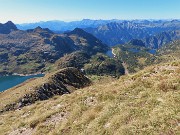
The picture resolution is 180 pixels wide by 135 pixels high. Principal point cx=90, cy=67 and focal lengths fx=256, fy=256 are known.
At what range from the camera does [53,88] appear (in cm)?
9419

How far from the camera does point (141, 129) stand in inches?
607

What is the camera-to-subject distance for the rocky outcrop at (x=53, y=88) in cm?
7200

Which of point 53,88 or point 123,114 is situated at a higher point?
point 123,114

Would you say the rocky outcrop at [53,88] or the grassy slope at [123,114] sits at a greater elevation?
the grassy slope at [123,114]

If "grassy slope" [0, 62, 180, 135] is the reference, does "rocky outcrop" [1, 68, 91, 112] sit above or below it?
below

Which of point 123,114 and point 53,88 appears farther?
point 53,88

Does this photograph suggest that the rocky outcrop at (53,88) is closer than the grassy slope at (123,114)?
No

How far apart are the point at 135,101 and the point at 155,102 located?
2015mm

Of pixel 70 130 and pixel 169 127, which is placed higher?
pixel 169 127

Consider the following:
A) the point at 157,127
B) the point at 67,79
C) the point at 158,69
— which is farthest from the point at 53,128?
the point at 67,79

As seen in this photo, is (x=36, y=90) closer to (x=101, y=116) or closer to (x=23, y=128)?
(x=23, y=128)

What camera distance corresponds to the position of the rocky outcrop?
72.0 metres

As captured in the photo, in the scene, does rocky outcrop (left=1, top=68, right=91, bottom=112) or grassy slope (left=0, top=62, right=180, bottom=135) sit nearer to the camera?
grassy slope (left=0, top=62, right=180, bottom=135)

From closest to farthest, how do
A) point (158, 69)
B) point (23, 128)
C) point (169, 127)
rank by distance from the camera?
point (169, 127), point (23, 128), point (158, 69)
